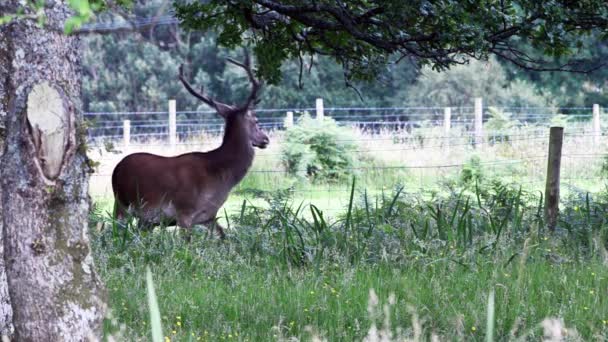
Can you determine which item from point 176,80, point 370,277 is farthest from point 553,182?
point 176,80

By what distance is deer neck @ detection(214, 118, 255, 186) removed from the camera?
10.2 metres

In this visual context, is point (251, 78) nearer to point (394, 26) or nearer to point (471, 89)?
point (394, 26)

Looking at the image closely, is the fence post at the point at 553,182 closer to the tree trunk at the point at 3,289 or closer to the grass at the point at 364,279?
the grass at the point at 364,279

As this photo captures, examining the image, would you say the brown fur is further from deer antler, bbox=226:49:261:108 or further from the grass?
→ the grass

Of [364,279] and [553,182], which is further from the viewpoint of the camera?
[553,182]

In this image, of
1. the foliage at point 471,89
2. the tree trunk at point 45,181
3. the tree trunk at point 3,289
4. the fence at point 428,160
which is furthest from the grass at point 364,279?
the foliage at point 471,89

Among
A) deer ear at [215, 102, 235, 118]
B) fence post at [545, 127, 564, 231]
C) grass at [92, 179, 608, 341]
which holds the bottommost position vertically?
grass at [92, 179, 608, 341]

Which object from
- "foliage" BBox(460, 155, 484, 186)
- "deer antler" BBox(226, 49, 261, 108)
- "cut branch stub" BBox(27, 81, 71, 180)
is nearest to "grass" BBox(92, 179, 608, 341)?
"cut branch stub" BBox(27, 81, 71, 180)

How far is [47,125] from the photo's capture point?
13.3 ft

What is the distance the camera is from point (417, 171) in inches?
739

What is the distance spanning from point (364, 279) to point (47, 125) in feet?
8.47

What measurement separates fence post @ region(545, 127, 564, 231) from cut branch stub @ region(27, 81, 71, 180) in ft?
16.5

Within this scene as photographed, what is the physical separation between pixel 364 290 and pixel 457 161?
13.9 meters

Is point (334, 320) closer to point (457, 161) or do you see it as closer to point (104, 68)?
point (457, 161)
